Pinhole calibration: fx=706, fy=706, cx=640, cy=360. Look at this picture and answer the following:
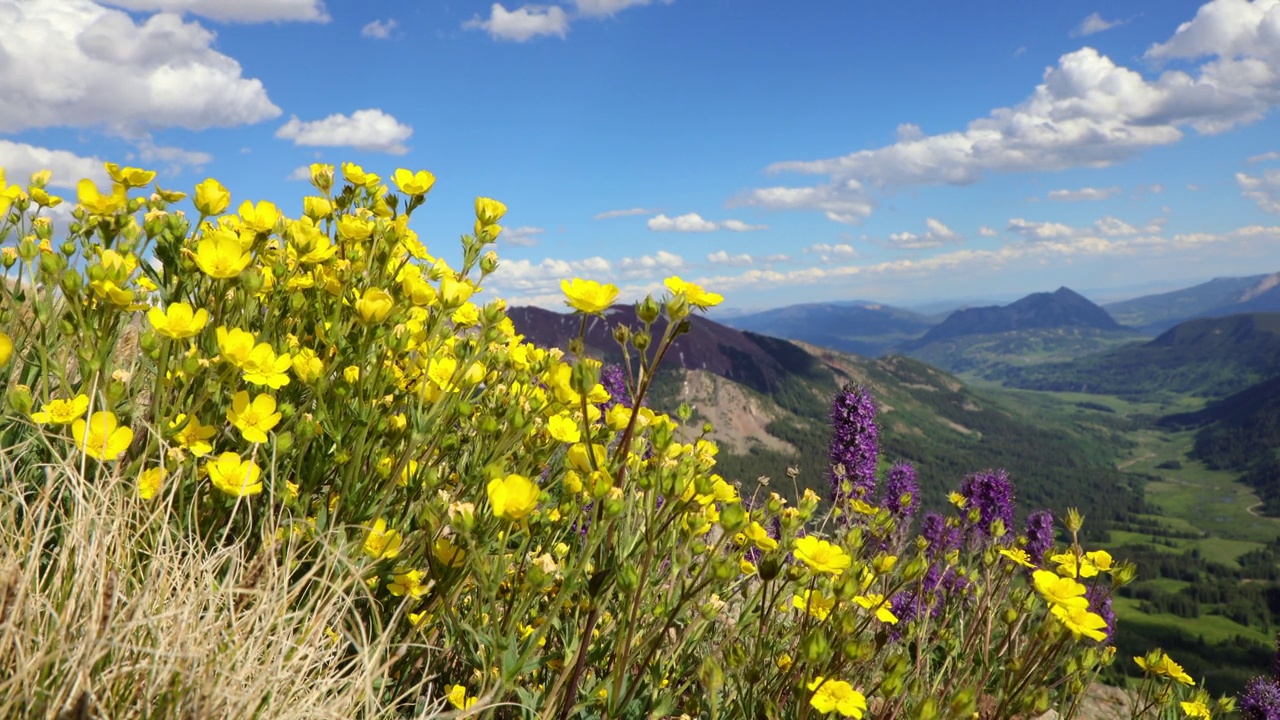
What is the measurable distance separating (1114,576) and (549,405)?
8.83 ft

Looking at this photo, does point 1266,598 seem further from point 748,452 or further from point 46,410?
point 46,410

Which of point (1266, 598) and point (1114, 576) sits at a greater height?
point (1114, 576)

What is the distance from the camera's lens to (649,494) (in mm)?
2332

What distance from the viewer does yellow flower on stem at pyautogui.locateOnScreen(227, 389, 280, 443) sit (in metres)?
2.44

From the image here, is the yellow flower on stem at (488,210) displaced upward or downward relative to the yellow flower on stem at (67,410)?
upward

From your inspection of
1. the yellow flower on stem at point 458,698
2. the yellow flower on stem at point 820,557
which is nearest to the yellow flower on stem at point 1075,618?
the yellow flower on stem at point 820,557

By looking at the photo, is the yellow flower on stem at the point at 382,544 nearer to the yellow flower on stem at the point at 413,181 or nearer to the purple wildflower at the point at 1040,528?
the yellow flower on stem at the point at 413,181

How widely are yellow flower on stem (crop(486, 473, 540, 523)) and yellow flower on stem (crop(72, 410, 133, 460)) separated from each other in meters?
1.28

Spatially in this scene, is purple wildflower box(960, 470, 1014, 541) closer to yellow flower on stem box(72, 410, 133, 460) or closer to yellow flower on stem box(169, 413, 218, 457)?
yellow flower on stem box(169, 413, 218, 457)

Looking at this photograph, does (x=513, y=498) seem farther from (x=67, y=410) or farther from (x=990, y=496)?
(x=990, y=496)

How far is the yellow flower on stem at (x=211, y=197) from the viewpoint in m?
2.97

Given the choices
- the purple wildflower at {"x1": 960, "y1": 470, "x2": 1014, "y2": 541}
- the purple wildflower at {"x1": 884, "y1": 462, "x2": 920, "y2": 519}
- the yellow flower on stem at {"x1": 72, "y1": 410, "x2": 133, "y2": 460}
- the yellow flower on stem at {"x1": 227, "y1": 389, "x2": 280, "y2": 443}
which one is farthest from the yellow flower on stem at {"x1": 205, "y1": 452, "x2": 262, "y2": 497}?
the purple wildflower at {"x1": 884, "y1": 462, "x2": 920, "y2": 519}

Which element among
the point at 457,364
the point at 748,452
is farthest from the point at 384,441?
the point at 748,452

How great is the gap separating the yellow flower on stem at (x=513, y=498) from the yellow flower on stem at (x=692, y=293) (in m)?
0.77
